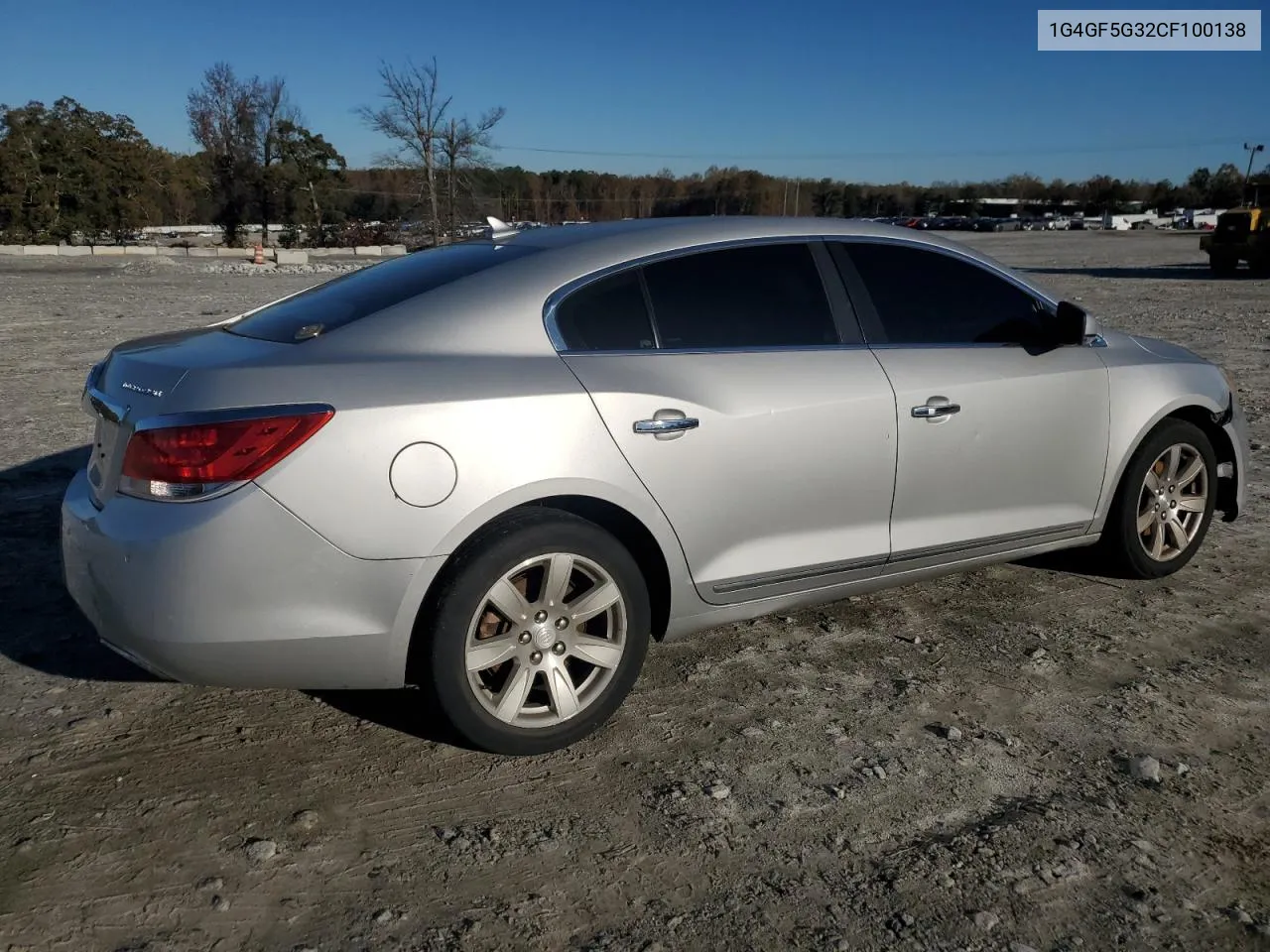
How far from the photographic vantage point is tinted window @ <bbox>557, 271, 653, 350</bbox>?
138 inches

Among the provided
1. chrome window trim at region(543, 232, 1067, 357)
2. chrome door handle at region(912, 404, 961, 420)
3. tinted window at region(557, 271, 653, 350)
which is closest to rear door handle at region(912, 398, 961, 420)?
chrome door handle at region(912, 404, 961, 420)

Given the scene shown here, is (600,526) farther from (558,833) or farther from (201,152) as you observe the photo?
(201,152)

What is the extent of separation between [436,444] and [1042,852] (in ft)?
6.45

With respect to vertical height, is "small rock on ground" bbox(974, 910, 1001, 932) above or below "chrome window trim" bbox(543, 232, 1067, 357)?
below

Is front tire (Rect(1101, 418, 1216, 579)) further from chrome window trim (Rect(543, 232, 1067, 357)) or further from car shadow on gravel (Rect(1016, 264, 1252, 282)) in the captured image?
car shadow on gravel (Rect(1016, 264, 1252, 282))

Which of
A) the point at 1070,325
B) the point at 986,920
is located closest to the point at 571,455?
the point at 986,920

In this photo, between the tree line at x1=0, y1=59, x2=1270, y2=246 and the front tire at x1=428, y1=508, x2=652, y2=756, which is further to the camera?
the tree line at x1=0, y1=59, x2=1270, y2=246

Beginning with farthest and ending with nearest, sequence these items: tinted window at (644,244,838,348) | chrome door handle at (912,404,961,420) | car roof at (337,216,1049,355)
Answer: chrome door handle at (912,404,961,420) < tinted window at (644,244,838,348) < car roof at (337,216,1049,355)

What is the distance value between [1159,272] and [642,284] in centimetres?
3006

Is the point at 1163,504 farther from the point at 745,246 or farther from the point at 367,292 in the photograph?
the point at 367,292

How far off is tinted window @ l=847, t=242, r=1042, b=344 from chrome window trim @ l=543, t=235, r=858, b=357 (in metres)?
0.26

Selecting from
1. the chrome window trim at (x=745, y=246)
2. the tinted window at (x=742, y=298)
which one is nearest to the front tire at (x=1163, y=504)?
the chrome window trim at (x=745, y=246)

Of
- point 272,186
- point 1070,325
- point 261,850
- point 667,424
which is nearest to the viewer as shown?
point 261,850

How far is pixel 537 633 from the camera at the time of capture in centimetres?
334
